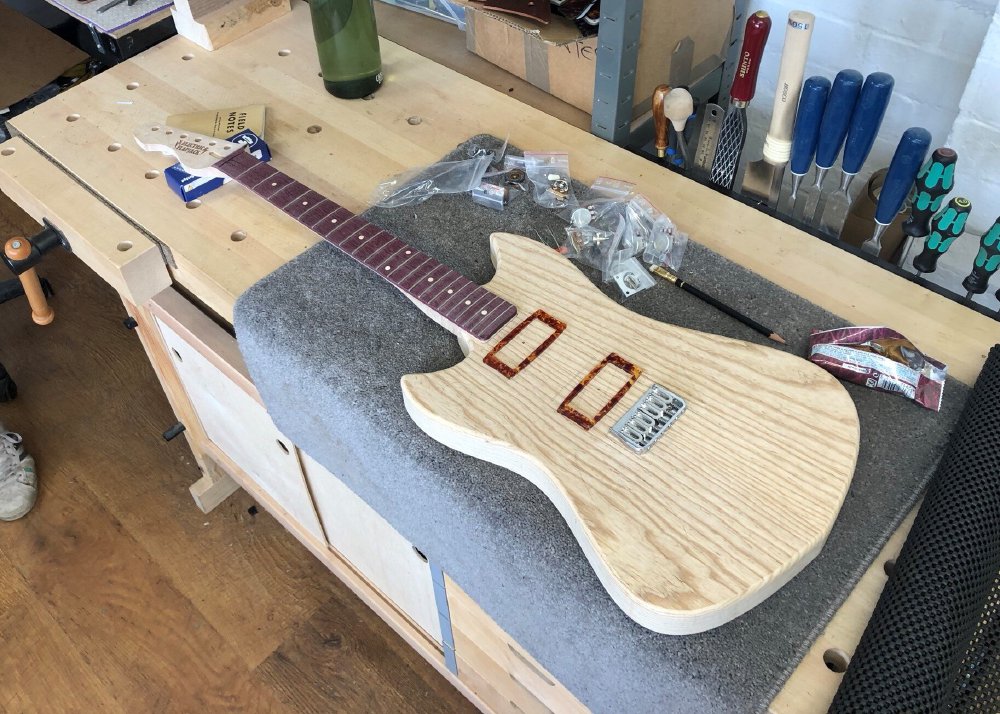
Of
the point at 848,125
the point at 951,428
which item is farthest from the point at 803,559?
the point at 848,125

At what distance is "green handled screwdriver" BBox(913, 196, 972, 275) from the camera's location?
696 millimetres

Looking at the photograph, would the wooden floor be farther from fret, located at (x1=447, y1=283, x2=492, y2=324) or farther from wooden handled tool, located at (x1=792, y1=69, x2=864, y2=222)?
wooden handled tool, located at (x1=792, y1=69, x2=864, y2=222)

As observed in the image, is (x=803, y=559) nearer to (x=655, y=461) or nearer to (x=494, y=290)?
(x=655, y=461)

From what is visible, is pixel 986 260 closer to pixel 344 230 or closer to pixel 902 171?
pixel 902 171

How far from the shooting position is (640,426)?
1.90 feet

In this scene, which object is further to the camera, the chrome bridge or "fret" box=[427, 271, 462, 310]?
"fret" box=[427, 271, 462, 310]

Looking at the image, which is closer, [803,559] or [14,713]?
[803,559]

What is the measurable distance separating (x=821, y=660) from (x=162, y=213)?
2.33 feet

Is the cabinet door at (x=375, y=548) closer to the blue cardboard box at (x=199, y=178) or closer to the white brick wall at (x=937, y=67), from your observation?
the blue cardboard box at (x=199, y=178)

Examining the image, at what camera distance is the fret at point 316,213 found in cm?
76

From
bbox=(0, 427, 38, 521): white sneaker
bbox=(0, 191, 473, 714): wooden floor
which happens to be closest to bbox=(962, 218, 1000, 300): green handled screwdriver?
bbox=(0, 191, 473, 714): wooden floor

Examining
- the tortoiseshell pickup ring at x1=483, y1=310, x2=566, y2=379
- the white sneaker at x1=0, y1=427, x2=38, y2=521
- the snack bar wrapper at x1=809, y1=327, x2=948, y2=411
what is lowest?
the white sneaker at x1=0, y1=427, x2=38, y2=521

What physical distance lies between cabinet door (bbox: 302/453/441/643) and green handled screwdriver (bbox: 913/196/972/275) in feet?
1.83

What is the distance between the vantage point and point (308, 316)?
2.32 ft
